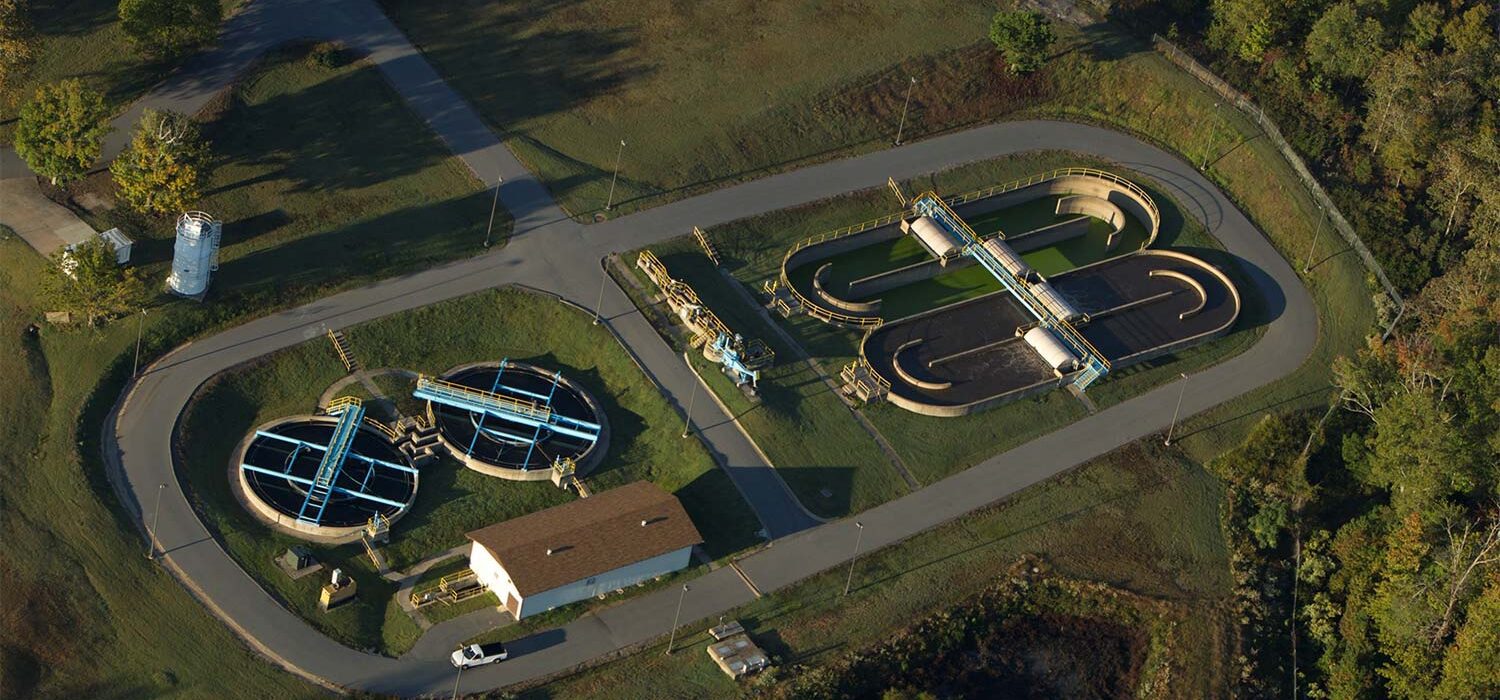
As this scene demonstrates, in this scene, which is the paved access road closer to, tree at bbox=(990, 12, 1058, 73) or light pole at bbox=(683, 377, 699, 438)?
light pole at bbox=(683, 377, 699, 438)

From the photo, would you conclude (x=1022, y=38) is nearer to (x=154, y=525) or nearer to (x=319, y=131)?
(x=319, y=131)

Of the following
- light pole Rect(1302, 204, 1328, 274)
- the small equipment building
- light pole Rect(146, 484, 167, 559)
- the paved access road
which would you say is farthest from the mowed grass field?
light pole Rect(146, 484, 167, 559)

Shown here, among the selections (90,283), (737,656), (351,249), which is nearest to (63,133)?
(90,283)

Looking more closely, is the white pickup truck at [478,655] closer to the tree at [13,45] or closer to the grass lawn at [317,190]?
the grass lawn at [317,190]

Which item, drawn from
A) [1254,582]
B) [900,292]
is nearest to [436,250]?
[900,292]

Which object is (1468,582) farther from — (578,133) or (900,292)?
(578,133)

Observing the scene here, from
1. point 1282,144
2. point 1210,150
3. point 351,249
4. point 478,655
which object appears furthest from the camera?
point 1210,150
